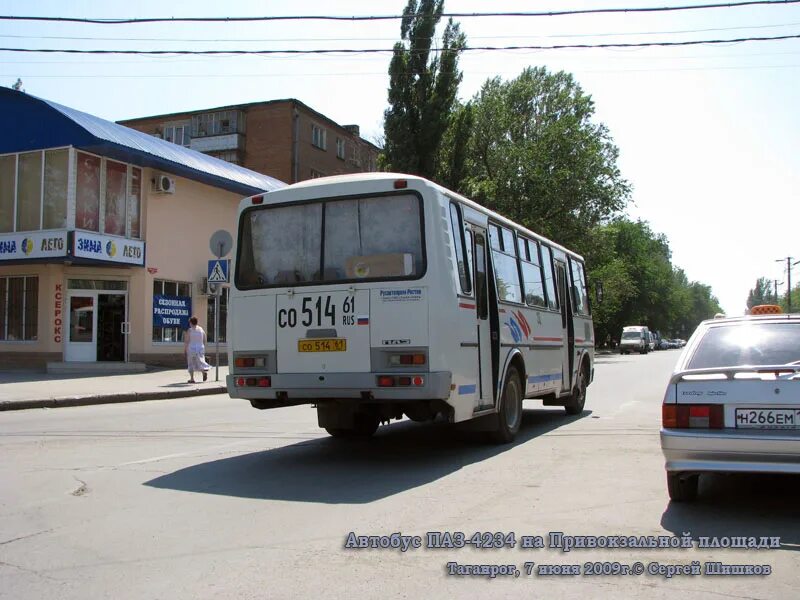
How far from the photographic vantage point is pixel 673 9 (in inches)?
498

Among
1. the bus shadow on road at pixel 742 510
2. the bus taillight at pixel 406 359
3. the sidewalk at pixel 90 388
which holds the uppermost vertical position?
the bus taillight at pixel 406 359

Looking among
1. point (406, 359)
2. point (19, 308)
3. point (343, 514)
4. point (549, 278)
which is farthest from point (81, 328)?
point (343, 514)

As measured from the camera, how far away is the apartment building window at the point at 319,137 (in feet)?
151

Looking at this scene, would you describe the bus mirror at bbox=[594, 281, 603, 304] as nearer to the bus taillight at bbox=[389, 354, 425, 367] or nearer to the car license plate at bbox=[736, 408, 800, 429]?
the bus taillight at bbox=[389, 354, 425, 367]

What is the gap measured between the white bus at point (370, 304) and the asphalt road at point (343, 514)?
0.80 metres

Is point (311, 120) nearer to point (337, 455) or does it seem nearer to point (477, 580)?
point (337, 455)

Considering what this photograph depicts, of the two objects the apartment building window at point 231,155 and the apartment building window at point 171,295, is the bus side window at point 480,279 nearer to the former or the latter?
the apartment building window at point 171,295

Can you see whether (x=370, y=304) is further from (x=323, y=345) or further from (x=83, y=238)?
(x=83, y=238)

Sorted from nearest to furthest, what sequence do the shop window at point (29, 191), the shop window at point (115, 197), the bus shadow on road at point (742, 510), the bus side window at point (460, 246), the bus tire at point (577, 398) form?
the bus shadow on road at point (742, 510)
the bus side window at point (460, 246)
the bus tire at point (577, 398)
the shop window at point (29, 191)
the shop window at point (115, 197)

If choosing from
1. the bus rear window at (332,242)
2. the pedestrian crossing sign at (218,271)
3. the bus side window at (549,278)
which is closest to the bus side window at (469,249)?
the bus rear window at (332,242)

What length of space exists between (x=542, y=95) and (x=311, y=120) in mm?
15537

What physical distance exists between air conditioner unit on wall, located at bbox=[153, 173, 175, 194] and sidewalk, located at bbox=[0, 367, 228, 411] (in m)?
6.09

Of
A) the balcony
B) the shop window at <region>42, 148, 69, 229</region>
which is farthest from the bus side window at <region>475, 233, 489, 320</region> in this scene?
the balcony

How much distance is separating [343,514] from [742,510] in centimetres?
307
